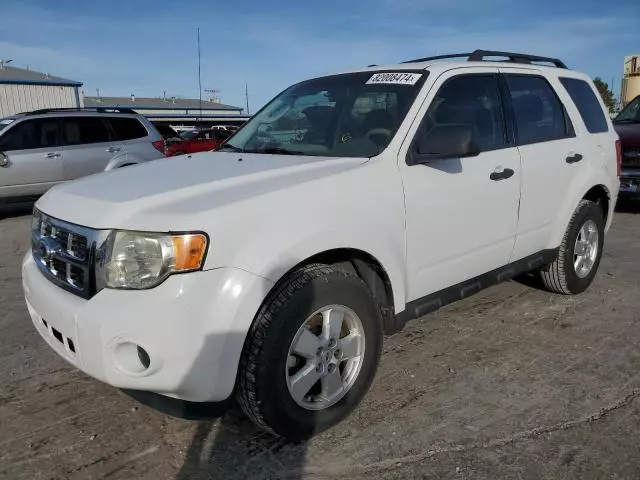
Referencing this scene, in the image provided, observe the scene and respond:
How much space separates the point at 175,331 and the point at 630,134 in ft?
27.0

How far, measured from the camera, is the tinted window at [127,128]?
1010cm

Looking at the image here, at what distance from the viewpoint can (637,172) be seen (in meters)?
8.02

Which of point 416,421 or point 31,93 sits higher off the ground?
point 31,93

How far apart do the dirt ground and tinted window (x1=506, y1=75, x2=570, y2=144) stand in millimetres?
1401

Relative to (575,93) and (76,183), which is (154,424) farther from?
(575,93)

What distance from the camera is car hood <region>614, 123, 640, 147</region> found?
8.09 m

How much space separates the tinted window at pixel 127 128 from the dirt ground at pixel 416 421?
6703 mm

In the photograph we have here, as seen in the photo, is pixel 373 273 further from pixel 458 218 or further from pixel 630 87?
pixel 630 87

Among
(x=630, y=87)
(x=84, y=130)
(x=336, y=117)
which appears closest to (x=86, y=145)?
(x=84, y=130)

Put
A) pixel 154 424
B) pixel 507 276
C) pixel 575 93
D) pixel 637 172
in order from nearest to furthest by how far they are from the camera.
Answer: pixel 154 424, pixel 507 276, pixel 575 93, pixel 637 172

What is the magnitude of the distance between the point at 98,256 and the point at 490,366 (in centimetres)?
239

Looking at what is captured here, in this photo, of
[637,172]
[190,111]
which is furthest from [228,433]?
[190,111]

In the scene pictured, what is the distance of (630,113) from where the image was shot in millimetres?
9352

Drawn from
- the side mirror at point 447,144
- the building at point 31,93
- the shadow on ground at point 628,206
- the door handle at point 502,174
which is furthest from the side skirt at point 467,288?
the building at point 31,93
